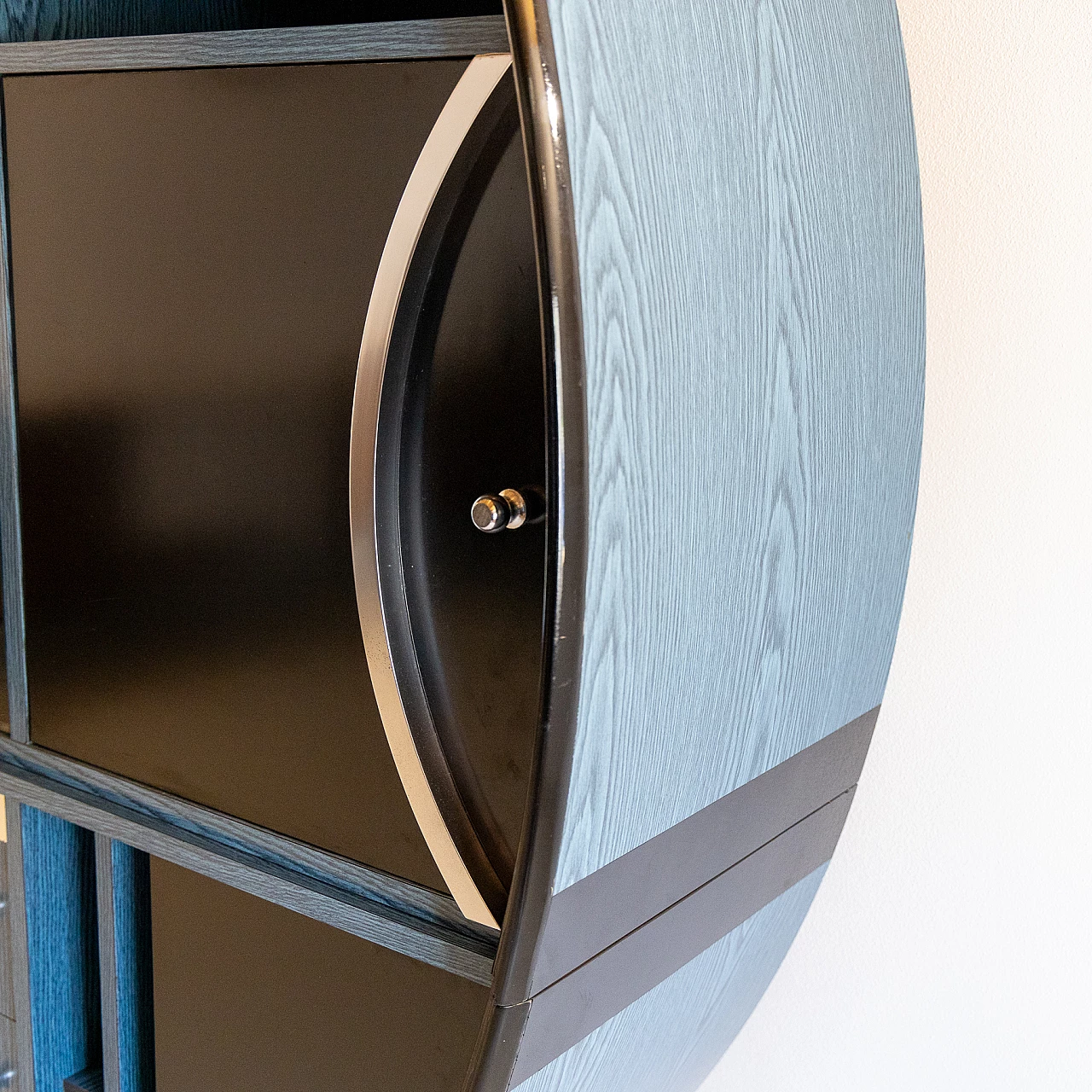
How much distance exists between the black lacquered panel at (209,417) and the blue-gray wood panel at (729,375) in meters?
0.20

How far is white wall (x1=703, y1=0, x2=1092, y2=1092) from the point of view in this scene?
114 centimetres

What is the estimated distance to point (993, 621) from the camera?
1217 millimetres

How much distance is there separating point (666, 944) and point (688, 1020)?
215mm

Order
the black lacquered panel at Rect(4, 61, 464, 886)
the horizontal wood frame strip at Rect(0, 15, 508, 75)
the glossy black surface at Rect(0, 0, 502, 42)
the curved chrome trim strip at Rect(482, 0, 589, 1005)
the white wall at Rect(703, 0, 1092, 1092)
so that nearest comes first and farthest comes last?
the curved chrome trim strip at Rect(482, 0, 589, 1005) < the horizontal wood frame strip at Rect(0, 15, 508, 75) < the black lacquered panel at Rect(4, 61, 464, 886) < the white wall at Rect(703, 0, 1092, 1092) < the glossy black surface at Rect(0, 0, 502, 42)

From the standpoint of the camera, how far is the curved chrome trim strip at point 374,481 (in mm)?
832

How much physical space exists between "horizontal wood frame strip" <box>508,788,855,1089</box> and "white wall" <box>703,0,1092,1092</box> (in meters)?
0.14

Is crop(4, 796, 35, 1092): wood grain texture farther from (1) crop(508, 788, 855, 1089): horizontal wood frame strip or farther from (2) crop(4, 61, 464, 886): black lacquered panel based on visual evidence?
(1) crop(508, 788, 855, 1089): horizontal wood frame strip

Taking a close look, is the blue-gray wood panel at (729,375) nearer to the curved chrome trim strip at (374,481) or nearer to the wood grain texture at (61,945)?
the curved chrome trim strip at (374,481)

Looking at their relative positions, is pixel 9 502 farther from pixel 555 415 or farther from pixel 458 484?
pixel 555 415

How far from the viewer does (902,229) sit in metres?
1.07

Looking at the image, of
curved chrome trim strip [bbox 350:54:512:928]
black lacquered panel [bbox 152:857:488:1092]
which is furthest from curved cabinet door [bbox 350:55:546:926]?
black lacquered panel [bbox 152:857:488:1092]

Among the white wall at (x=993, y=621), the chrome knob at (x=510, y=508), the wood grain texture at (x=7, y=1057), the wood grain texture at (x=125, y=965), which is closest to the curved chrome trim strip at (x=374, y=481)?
the chrome knob at (x=510, y=508)

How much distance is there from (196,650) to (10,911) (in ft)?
1.64

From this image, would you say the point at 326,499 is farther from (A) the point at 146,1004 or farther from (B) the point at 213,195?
(A) the point at 146,1004
